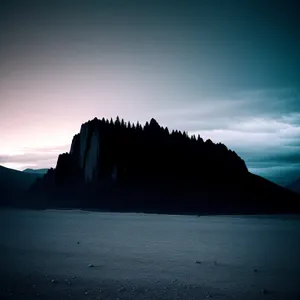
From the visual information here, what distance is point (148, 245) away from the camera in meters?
33.2

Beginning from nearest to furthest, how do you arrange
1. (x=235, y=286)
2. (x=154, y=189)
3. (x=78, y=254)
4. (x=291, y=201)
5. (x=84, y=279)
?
(x=235, y=286), (x=84, y=279), (x=78, y=254), (x=291, y=201), (x=154, y=189)

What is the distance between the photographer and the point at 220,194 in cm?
18112

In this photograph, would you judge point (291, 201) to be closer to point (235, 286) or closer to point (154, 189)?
point (154, 189)

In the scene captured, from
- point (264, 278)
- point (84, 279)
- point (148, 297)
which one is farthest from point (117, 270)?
point (264, 278)

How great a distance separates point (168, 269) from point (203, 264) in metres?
3.63

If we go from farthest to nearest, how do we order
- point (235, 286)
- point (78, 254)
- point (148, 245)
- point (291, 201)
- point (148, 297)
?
point (291, 201), point (148, 245), point (78, 254), point (235, 286), point (148, 297)

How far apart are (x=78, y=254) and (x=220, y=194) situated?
16471cm

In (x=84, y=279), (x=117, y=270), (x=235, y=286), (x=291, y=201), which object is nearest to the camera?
(x=235, y=286)

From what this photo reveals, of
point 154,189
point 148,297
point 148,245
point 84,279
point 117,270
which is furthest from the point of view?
point 154,189

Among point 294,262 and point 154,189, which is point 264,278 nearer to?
point 294,262

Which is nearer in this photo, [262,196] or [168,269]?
[168,269]

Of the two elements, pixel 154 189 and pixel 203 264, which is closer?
pixel 203 264

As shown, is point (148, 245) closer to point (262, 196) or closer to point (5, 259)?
point (5, 259)

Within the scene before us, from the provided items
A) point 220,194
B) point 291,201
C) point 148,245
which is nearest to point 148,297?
point 148,245
